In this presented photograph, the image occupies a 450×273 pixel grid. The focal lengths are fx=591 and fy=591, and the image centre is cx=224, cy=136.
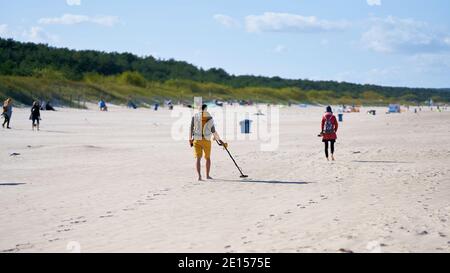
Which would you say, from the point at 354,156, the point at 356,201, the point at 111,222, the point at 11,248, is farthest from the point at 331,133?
the point at 11,248

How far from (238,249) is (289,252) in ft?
1.94

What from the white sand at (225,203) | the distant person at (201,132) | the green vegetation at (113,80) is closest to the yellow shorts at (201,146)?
the distant person at (201,132)

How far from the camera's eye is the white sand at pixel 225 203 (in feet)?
22.8

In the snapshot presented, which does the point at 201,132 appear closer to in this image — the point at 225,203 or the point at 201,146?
the point at 201,146

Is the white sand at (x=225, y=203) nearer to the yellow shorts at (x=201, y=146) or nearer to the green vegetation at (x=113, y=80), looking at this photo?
the yellow shorts at (x=201, y=146)

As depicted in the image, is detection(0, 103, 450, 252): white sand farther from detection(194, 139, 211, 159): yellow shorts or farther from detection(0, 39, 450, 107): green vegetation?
detection(0, 39, 450, 107): green vegetation

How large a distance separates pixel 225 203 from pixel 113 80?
80.1 m

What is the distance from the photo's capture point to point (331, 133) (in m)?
16.2

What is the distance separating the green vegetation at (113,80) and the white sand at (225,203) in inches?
1413

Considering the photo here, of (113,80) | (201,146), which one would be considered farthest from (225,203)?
(113,80)

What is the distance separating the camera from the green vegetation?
56.1m

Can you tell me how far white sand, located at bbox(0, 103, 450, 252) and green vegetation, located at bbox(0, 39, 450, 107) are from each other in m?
35.9

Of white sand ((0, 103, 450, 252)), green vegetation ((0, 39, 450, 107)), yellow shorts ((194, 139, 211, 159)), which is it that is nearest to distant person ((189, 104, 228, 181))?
yellow shorts ((194, 139, 211, 159))

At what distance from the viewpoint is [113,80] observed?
87.4 m
